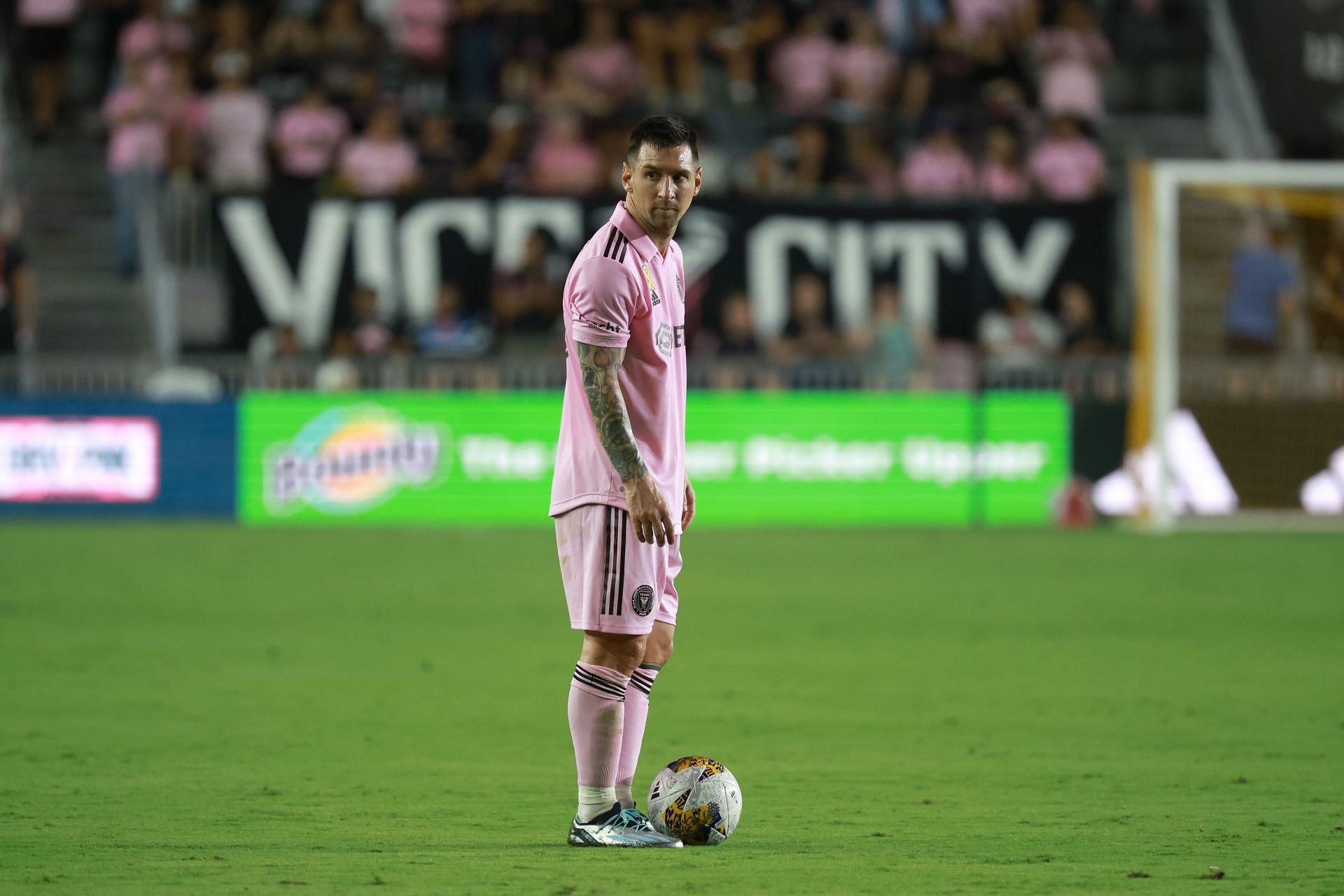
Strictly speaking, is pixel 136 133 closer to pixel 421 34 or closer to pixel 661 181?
pixel 421 34

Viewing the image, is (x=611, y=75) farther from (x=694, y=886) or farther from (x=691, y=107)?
(x=694, y=886)

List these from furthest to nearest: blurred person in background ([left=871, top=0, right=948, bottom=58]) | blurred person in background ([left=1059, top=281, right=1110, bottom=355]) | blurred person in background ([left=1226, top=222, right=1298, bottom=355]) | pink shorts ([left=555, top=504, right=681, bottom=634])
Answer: blurred person in background ([left=871, top=0, right=948, bottom=58]) < blurred person in background ([left=1059, top=281, right=1110, bottom=355]) < blurred person in background ([left=1226, top=222, right=1298, bottom=355]) < pink shorts ([left=555, top=504, right=681, bottom=634])

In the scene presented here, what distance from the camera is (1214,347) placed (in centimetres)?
1953

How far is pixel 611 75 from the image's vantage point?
22234 mm

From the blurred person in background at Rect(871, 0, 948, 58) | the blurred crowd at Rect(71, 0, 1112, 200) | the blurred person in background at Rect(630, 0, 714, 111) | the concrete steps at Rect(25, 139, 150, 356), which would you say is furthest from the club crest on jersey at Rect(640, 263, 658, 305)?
the blurred person in background at Rect(871, 0, 948, 58)

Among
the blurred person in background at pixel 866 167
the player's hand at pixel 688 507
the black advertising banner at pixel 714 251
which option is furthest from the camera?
the blurred person in background at pixel 866 167

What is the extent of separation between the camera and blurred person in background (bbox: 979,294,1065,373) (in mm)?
19969

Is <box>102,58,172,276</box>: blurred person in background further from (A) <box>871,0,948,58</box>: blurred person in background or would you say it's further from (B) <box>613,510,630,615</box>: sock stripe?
(B) <box>613,510,630,615</box>: sock stripe

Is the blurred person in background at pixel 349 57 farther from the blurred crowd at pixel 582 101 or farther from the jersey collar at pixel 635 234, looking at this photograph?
the jersey collar at pixel 635 234

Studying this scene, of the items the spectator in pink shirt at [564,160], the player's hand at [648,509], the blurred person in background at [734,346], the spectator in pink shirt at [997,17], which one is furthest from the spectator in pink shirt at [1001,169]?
the player's hand at [648,509]

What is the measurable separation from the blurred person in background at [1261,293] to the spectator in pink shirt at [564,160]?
6.30 m

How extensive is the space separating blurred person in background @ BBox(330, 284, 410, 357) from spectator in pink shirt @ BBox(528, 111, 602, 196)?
6.67ft

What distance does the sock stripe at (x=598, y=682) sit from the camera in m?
5.82

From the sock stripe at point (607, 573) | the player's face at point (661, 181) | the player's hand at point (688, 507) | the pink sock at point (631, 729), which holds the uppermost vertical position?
the player's face at point (661, 181)
